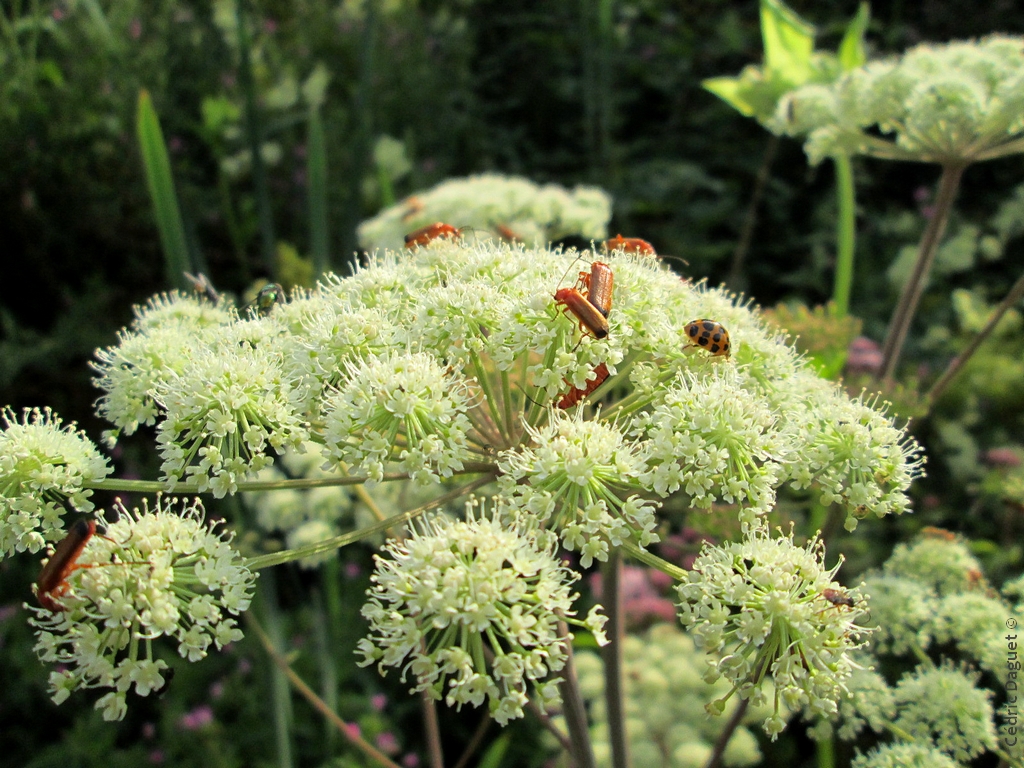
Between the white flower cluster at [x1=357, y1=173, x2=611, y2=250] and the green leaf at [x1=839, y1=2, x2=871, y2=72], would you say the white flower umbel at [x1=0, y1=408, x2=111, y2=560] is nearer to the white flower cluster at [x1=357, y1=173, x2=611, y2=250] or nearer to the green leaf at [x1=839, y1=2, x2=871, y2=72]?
the white flower cluster at [x1=357, y1=173, x2=611, y2=250]

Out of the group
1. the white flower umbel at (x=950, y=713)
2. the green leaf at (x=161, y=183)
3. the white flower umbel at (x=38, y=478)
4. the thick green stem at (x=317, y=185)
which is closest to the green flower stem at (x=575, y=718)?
the white flower umbel at (x=950, y=713)

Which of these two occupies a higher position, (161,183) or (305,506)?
(161,183)

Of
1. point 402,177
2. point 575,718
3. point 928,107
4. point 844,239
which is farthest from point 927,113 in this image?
point 402,177

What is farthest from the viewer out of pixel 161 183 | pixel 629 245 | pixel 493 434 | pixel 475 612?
pixel 161 183

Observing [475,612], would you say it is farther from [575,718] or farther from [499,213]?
[499,213]

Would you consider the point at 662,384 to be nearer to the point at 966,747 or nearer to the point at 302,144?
the point at 966,747

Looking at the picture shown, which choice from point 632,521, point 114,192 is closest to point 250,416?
point 632,521

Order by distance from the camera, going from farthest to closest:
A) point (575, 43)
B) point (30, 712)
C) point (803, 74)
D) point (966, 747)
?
point (575, 43), point (30, 712), point (803, 74), point (966, 747)
